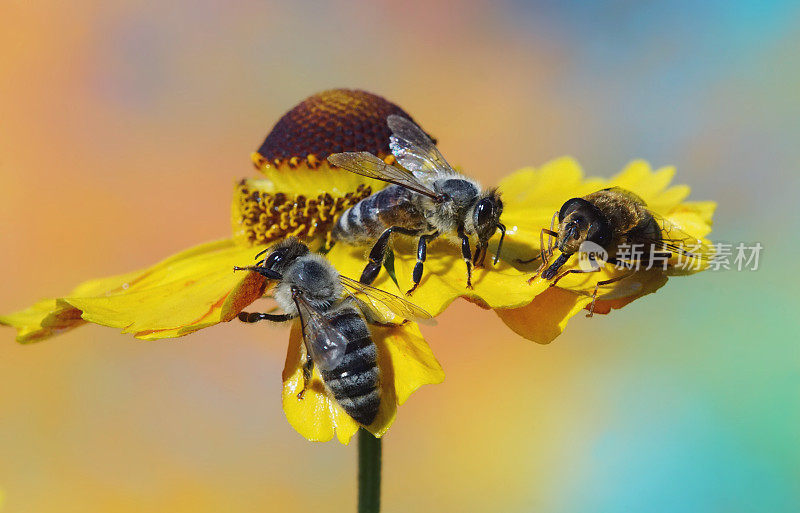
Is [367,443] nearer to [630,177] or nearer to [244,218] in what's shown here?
[244,218]

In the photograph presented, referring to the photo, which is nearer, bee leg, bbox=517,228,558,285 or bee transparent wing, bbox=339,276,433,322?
bee transparent wing, bbox=339,276,433,322

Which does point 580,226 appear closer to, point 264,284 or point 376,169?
point 376,169

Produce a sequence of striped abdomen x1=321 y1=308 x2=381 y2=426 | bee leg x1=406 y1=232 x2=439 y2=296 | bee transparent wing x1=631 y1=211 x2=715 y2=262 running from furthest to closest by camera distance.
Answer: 1. bee transparent wing x1=631 y1=211 x2=715 y2=262
2. bee leg x1=406 y1=232 x2=439 y2=296
3. striped abdomen x1=321 y1=308 x2=381 y2=426

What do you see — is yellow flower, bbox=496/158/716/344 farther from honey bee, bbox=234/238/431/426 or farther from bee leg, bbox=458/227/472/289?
honey bee, bbox=234/238/431/426

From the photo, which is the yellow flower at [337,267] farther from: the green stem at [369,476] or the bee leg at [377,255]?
the green stem at [369,476]

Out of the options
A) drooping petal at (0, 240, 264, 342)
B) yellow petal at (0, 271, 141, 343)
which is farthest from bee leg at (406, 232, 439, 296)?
yellow petal at (0, 271, 141, 343)
